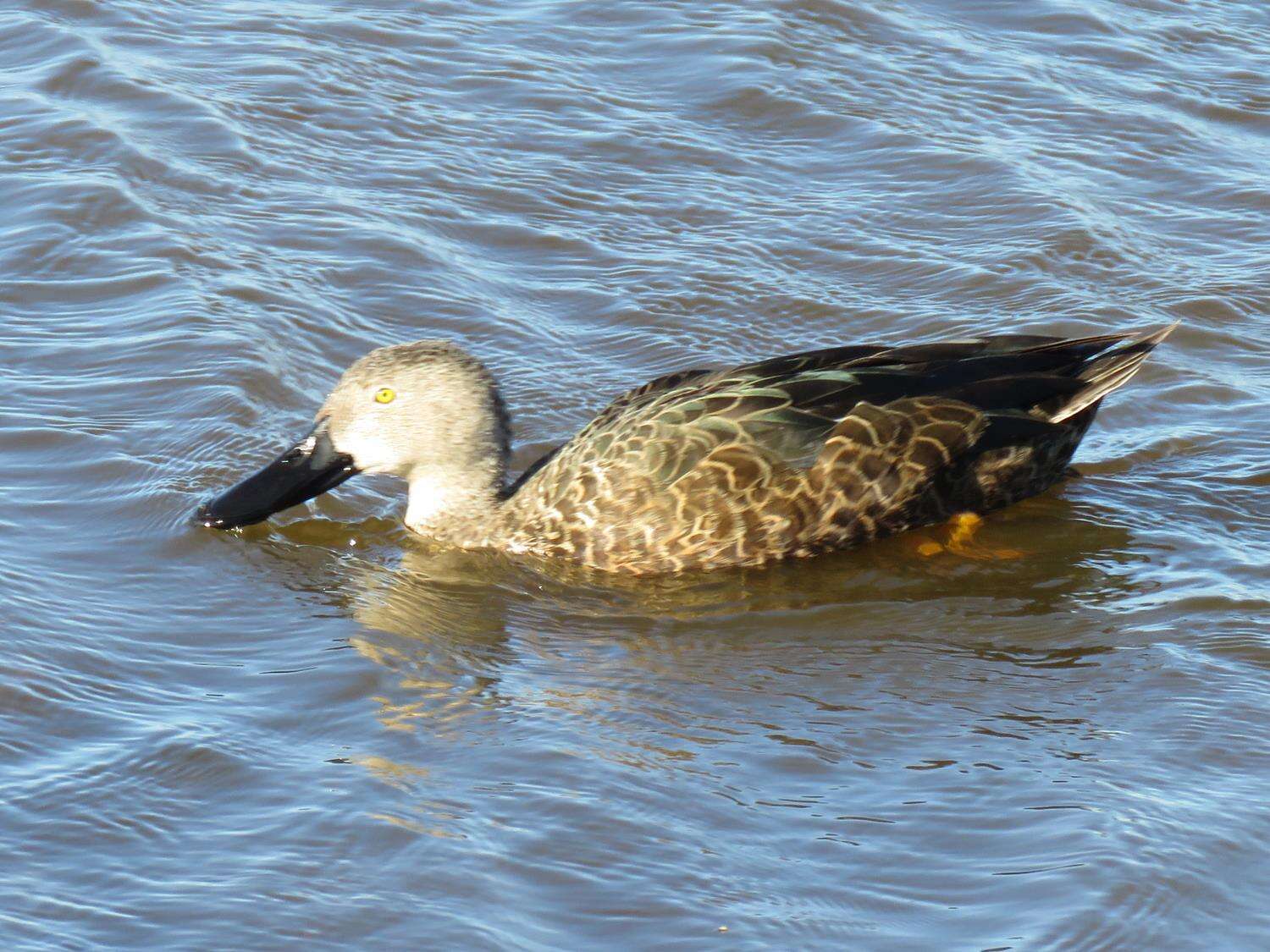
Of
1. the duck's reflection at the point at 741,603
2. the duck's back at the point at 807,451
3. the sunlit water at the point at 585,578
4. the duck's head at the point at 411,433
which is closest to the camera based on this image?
the sunlit water at the point at 585,578

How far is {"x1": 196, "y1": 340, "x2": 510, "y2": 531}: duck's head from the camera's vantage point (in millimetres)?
7891

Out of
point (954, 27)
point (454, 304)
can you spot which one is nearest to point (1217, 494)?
point (454, 304)

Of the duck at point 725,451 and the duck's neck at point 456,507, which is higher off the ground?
the duck at point 725,451

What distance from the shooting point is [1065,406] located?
25.7 feet

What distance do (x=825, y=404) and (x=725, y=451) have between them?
0.45 meters

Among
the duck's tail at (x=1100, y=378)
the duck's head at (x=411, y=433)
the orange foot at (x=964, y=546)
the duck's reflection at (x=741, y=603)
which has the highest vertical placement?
the duck's tail at (x=1100, y=378)

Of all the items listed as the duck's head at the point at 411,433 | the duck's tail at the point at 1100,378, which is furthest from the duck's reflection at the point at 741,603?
the duck's tail at the point at 1100,378

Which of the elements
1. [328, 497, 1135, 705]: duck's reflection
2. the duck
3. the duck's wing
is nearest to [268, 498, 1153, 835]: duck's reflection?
[328, 497, 1135, 705]: duck's reflection

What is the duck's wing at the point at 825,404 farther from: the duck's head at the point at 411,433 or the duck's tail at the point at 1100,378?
the duck's head at the point at 411,433

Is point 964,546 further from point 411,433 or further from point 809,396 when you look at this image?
point 411,433

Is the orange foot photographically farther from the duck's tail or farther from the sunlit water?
the duck's tail

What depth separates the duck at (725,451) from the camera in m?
7.48

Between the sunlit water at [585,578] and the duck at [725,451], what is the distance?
0.58ft

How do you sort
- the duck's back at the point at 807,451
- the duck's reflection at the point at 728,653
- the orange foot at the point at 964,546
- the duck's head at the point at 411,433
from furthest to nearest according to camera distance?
the duck's head at the point at 411,433 → the orange foot at the point at 964,546 → the duck's back at the point at 807,451 → the duck's reflection at the point at 728,653
